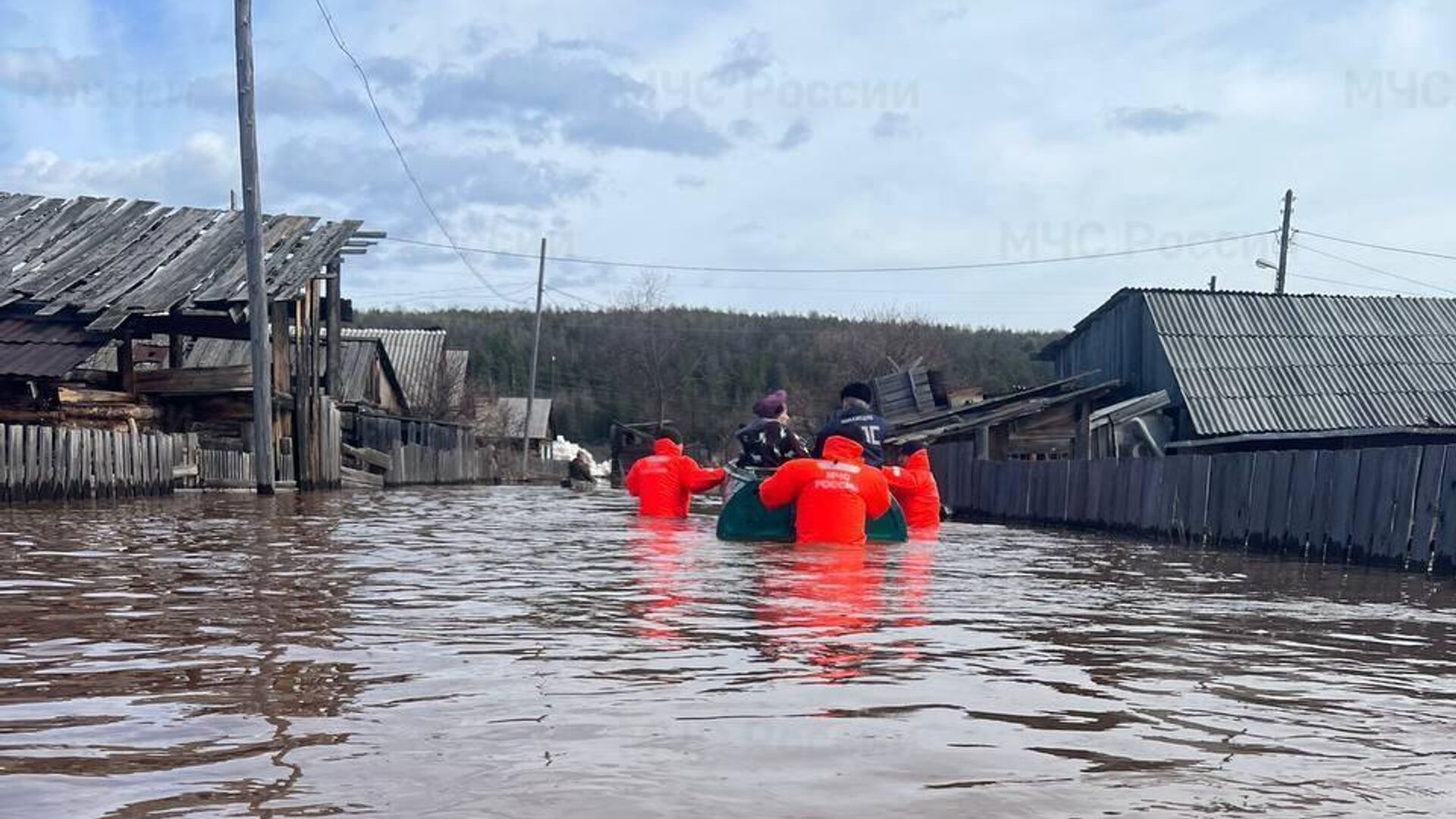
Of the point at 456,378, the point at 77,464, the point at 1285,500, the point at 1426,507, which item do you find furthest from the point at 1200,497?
the point at 456,378

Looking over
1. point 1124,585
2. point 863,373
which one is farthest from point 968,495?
point 863,373

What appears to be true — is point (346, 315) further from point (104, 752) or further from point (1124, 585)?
point (104, 752)

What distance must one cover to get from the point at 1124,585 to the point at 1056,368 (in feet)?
89.0

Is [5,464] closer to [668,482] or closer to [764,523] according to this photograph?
[668,482]

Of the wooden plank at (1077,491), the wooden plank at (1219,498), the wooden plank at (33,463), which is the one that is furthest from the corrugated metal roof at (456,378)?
the wooden plank at (1219,498)

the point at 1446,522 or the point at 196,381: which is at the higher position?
the point at 1446,522

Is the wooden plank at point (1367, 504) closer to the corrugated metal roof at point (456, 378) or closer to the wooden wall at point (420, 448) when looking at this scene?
the wooden wall at point (420, 448)

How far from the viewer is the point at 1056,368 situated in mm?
37125

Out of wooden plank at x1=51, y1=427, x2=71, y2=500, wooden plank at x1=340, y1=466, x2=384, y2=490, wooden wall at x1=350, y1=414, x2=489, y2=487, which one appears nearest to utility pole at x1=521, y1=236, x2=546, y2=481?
wooden wall at x1=350, y1=414, x2=489, y2=487

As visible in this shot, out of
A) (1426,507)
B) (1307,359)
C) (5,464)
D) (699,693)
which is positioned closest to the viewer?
(699,693)

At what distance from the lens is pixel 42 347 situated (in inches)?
986

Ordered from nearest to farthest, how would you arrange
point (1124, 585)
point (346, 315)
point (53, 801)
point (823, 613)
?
point (53, 801) → point (823, 613) → point (1124, 585) → point (346, 315)

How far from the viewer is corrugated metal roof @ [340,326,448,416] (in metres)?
56.8

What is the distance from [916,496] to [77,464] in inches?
438
